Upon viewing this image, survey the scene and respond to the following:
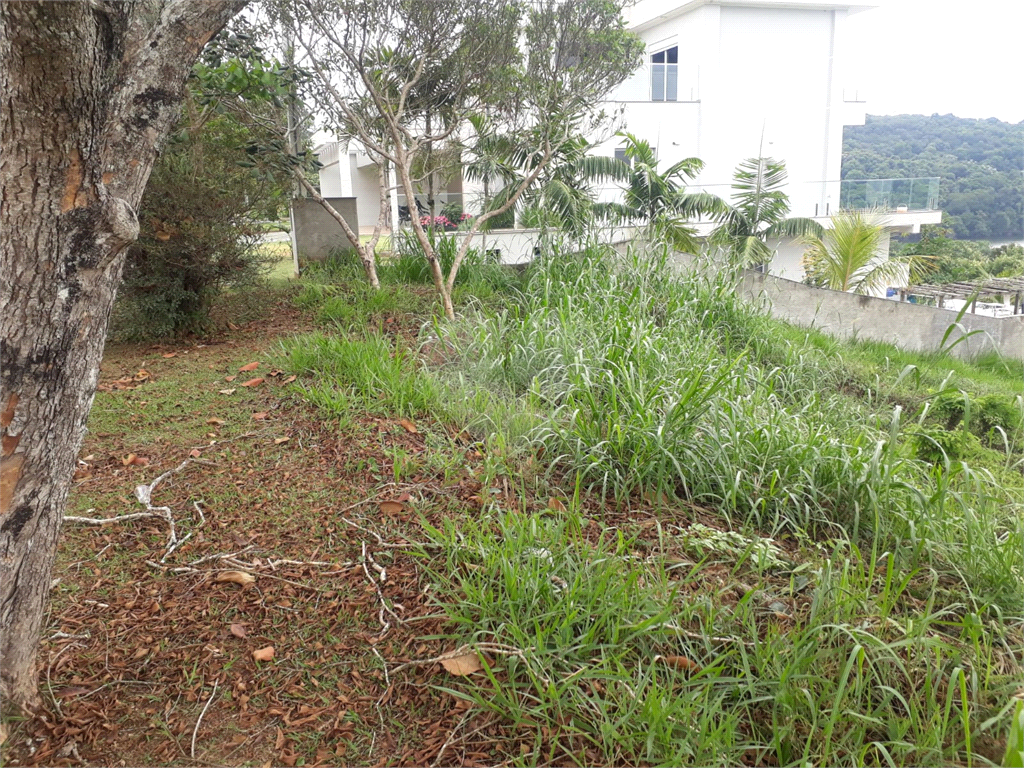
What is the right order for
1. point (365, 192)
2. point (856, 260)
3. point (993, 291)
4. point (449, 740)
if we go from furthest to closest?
point (365, 192)
point (856, 260)
point (993, 291)
point (449, 740)

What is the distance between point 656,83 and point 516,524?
677 inches

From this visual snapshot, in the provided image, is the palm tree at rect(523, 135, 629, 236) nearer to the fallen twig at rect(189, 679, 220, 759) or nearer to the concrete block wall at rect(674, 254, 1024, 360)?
the concrete block wall at rect(674, 254, 1024, 360)

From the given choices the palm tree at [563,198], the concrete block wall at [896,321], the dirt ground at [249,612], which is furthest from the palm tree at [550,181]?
the dirt ground at [249,612]

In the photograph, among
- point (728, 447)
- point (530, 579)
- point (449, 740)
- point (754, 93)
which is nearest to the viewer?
point (449, 740)

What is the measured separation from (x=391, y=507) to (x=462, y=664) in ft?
3.05

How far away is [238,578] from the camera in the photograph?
2.43 m

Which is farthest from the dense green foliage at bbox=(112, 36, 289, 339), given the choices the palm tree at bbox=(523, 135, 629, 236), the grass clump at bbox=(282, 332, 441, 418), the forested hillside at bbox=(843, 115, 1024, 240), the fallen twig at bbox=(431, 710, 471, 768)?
the forested hillside at bbox=(843, 115, 1024, 240)

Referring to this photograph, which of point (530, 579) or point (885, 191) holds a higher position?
point (885, 191)

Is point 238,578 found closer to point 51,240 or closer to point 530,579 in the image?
point 530,579

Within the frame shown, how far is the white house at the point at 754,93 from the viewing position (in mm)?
17688

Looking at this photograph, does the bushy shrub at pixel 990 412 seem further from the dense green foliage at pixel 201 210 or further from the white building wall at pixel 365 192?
the white building wall at pixel 365 192

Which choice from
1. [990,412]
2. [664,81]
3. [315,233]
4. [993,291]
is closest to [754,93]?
[664,81]

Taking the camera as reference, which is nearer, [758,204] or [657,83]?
[758,204]

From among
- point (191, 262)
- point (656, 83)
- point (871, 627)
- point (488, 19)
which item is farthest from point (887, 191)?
point (871, 627)
